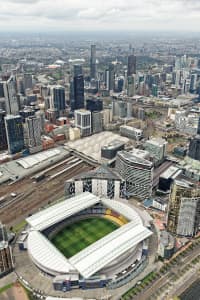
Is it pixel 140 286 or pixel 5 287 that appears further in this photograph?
pixel 5 287

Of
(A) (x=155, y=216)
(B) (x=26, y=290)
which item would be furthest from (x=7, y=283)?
(A) (x=155, y=216)

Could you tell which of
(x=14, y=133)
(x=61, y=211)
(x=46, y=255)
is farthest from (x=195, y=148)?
(x=14, y=133)

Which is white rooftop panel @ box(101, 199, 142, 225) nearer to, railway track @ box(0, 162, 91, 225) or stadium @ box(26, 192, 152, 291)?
stadium @ box(26, 192, 152, 291)

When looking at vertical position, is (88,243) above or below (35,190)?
below

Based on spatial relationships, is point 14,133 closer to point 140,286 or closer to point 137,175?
point 137,175

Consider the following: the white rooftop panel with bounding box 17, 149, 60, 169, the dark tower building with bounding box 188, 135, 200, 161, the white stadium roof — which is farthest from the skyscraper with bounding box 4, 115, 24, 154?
the dark tower building with bounding box 188, 135, 200, 161

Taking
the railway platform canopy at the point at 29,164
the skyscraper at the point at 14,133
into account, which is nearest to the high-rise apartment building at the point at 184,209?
the railway platform canopy at the point at 29,164

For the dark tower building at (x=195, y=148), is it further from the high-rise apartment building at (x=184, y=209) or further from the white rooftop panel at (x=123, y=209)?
the white rooftop panel at (x=123, y=209)
